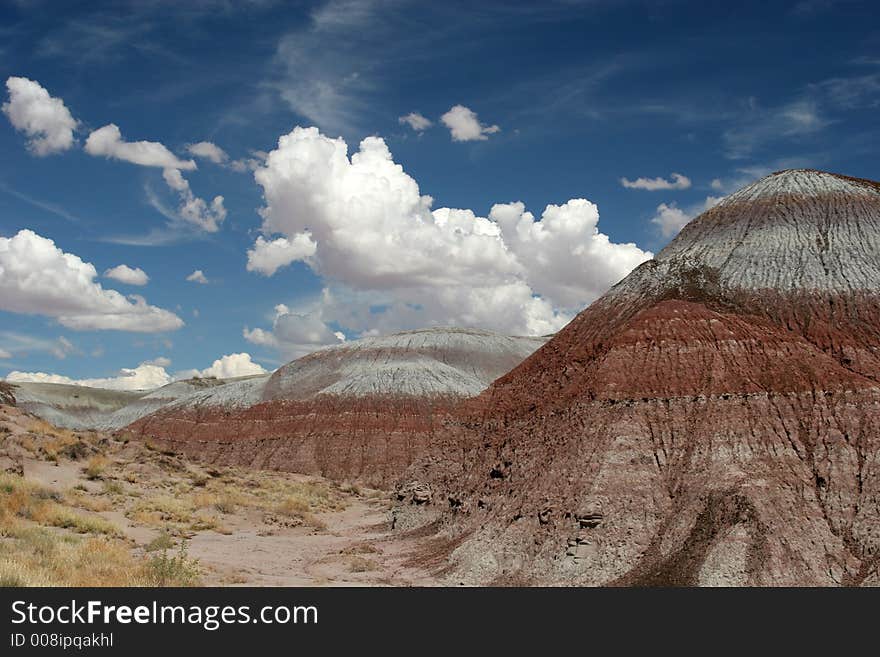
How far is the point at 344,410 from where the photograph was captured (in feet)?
307

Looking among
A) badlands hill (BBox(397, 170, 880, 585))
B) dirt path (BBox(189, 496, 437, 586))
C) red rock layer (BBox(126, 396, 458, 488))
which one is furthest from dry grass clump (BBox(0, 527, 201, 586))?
red rock layer (BBox(126, 396, 458, 488))

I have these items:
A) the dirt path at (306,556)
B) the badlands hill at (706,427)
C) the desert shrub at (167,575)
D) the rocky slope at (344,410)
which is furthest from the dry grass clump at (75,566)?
the rocky slope at (344,410)

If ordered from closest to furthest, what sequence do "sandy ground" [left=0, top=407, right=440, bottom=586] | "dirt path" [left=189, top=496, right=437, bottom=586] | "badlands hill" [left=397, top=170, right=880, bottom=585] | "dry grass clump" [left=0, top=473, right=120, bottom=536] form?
"badlands hill" [left=397, top=170, right=880, bottom=585]
"dirt path" [left=189, top=496, right=437, bottom=586]
"dry grass clump" [left=0, top=473, right=120, bottom=536]
"sandy ground" [left=0, top=407, right=440, bottom=586]

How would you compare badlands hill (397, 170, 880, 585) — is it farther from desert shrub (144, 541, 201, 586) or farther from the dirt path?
desert shrub (144, 541, 201, 586)

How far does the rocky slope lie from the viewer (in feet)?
287

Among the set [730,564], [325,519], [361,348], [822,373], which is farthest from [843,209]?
[361,348]

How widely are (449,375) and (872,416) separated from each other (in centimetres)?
8195

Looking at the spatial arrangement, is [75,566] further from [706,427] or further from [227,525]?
[227,525]

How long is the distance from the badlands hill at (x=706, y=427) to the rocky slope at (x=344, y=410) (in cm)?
3703

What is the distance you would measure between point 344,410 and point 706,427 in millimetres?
70373

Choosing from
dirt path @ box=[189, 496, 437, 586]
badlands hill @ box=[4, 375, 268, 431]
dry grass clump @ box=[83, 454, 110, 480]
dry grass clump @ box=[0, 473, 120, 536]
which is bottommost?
dirt path @ box=[189, 496, 437, 586]

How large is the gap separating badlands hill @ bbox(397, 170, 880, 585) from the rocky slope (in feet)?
121

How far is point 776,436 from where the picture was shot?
84.9ft

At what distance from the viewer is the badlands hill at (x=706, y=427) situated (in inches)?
925
